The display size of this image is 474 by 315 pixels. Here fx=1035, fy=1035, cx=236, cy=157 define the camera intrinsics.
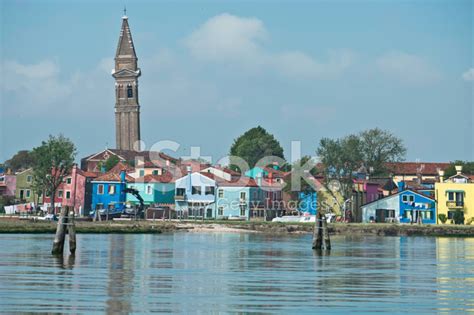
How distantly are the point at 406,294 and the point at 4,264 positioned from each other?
53.2 ft

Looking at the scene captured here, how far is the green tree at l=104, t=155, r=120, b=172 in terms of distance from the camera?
14688cm

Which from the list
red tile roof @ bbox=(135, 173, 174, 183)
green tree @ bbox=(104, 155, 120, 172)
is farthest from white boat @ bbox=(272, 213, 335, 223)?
green tree @ bbox=(104, 155, 120, 172)

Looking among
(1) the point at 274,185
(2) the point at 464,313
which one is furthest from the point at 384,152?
(2) the point at 464,313

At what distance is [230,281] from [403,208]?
236 ft

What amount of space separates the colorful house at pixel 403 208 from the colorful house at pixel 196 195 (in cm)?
1730

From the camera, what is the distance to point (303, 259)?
4738cm

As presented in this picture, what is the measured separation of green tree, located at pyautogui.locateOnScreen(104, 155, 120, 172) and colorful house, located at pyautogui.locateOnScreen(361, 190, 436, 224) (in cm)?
5142

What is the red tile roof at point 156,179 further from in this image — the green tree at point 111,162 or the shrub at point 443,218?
the shrub at point 443,218

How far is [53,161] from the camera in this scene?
113188 millimetres

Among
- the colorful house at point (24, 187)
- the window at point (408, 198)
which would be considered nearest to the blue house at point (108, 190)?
the colorful house at point (24, 187)

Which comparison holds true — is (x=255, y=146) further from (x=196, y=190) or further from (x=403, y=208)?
(x=403, y=208)

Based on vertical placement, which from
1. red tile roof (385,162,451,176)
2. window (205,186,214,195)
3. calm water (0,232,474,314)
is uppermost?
red tile roof (385,162,451,176)

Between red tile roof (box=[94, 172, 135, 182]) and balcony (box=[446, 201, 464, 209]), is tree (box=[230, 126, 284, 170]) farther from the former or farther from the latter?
balcony (box=[446, 201, 464, 209])

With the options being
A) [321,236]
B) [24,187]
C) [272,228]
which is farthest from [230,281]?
[24,187]
